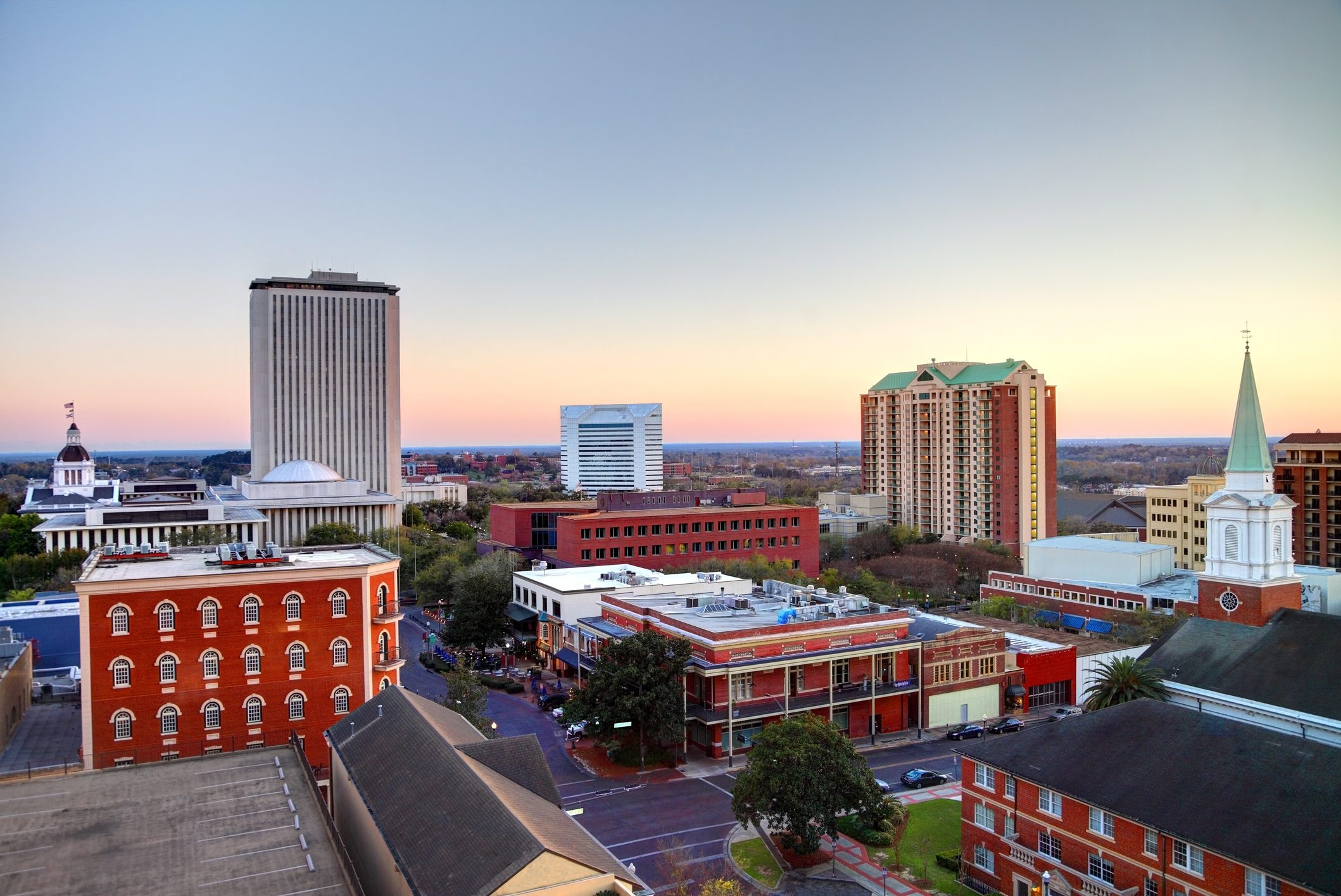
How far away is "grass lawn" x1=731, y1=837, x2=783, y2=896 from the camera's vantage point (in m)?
35.6

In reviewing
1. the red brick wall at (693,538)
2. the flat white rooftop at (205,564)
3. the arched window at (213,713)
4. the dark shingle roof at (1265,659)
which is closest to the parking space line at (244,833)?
the arched window at (213,713)

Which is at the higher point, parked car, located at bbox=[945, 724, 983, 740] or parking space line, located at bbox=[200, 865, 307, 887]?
parking space line, located at bbox=[200, 865, 307, 887]

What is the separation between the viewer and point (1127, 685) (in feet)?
142

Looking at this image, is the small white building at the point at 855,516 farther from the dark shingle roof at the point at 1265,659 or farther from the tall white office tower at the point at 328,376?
the dark shingle roof at the point at 1265,659

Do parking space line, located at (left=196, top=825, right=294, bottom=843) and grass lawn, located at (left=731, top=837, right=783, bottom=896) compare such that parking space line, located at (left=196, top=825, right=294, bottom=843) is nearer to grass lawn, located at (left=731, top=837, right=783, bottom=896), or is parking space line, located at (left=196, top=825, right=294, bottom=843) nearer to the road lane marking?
the road lane marking

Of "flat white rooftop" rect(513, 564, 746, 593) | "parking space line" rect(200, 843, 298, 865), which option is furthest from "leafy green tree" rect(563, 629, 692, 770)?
"parking space line" rect(200, 843, 298, 865)

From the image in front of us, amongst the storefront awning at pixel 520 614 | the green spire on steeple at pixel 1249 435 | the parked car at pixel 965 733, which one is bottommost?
the parked car at pixel 965 733

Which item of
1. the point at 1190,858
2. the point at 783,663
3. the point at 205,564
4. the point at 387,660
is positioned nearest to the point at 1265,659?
the point at 1190,858

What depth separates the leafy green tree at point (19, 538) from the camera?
10169 centimetres

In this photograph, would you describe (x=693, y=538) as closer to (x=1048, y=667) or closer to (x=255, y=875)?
(x=1048, y=667)

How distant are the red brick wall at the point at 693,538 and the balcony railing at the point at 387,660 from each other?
4574 cm

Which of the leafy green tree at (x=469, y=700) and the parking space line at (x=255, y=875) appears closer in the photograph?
the parking space line at (x=255, y=875)

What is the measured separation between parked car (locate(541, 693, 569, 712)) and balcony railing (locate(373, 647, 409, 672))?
49.0ft

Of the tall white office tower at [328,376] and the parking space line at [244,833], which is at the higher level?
the tall white office tower at [328,376]
